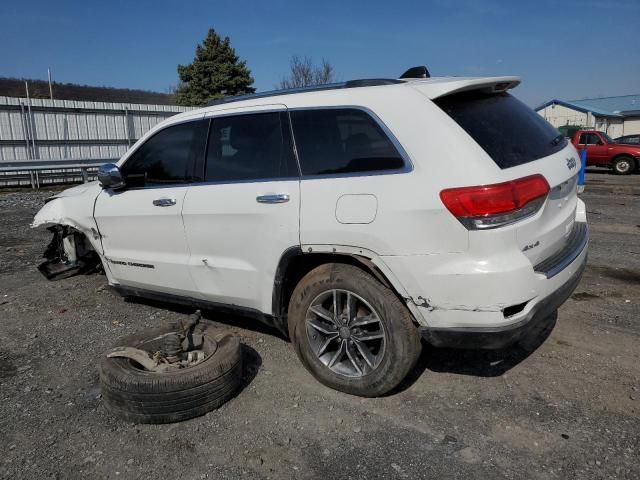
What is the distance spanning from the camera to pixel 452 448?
2.71 meters

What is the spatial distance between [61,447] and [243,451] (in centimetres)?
103

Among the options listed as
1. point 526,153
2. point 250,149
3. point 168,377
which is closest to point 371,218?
point 526,153

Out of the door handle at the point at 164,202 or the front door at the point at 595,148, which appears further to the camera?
the front door at the point at 595,148

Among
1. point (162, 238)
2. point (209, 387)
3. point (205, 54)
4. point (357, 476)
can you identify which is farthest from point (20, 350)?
point (205, 54)

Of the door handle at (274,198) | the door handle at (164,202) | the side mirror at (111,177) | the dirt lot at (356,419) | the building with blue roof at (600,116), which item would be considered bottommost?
the dirt lot at (356,419)

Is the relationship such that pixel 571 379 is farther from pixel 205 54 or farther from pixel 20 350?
pixel 205 54

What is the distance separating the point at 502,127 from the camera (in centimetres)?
303

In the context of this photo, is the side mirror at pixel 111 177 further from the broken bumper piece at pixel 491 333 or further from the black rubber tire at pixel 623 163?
the black rubber tire at pixel 623 163

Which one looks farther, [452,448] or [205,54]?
[205,54]

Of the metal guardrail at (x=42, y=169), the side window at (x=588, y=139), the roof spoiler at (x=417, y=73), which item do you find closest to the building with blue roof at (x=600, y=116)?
the side window at (x=588, y=139)

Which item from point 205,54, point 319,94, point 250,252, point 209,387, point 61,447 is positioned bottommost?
point 61,447

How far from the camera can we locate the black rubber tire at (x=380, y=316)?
2938mm

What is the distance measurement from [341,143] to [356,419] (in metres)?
1.67

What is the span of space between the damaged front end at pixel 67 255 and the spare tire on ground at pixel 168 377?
110 inches
